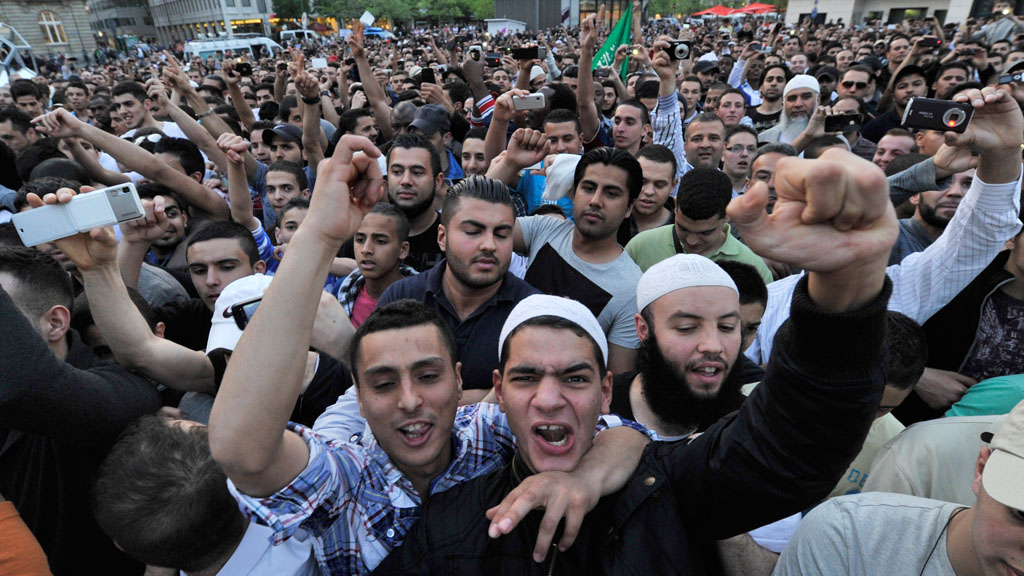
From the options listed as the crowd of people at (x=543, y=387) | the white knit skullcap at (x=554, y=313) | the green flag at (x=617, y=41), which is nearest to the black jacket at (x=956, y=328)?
the crowd of people at (x=543, y=387)

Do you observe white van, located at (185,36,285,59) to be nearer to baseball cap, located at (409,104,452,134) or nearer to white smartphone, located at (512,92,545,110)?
baseball cap, located at (409,104,452,134)

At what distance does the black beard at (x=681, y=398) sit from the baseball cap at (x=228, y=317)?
68.5 inches

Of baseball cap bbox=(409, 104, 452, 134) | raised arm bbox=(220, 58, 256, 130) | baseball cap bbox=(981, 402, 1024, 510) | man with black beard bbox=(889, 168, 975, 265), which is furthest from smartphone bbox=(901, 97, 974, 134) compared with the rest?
raised arm bbox=(220, 58, 256, 130)

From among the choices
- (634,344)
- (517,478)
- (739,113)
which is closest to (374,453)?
(517,478)

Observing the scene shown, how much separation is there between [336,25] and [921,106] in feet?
207

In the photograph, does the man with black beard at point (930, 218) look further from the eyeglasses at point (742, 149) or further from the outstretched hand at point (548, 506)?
the outstretched hand at point (548, 506)

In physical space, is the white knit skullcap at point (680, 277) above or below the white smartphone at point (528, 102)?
below

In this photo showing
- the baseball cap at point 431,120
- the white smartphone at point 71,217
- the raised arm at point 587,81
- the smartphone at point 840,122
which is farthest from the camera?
the baseball cap at point 431,120

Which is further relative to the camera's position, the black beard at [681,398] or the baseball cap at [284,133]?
the baseball cap at [284,133]

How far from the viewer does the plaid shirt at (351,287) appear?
138 inches

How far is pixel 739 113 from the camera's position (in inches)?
275

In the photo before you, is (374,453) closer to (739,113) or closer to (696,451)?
(696,451)

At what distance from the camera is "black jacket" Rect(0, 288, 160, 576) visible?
1.66 metres

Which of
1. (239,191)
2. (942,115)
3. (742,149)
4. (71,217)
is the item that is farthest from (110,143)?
(742,149)
